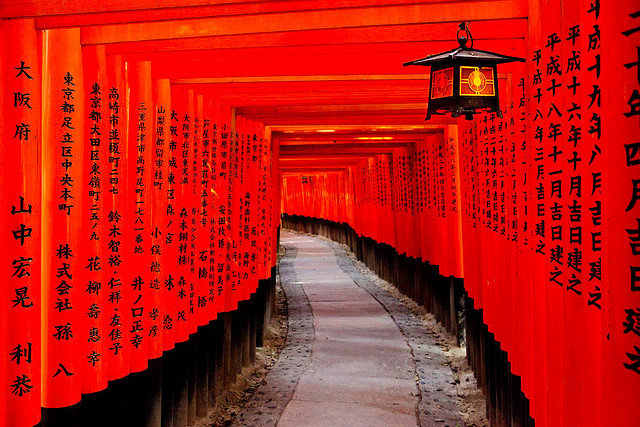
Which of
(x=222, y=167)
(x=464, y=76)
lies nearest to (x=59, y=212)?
(x=464, y=76)

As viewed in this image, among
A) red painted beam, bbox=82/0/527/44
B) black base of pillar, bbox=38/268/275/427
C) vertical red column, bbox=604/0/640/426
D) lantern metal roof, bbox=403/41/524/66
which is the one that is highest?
red painted beam, bbox=82/0/527/44

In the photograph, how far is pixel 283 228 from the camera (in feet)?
162

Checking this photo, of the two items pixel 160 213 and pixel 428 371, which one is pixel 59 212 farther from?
pixel 428 371

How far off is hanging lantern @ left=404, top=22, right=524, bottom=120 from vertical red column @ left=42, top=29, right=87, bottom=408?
2513 millimetres

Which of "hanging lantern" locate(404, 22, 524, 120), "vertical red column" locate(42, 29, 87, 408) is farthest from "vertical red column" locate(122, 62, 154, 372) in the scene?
"hanging lantern" locate(404, 22, 524, 120)

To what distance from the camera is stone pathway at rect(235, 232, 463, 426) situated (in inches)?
326

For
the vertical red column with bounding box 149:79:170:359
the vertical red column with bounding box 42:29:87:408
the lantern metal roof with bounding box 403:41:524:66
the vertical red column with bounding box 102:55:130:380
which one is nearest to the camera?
the vertical red column with bounding box 42:29:87:408

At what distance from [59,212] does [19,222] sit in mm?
504

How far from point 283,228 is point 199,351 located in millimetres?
41534

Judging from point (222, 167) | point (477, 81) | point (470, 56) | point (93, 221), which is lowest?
point (93, 221)

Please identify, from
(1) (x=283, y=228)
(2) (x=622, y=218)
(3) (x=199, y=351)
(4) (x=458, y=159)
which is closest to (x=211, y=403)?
(3) (x=199, y=351)

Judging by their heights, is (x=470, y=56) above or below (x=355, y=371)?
above

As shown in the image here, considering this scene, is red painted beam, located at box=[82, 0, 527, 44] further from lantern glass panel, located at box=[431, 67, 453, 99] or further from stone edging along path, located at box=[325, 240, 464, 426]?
stone edging along path, located at box=[325, 240, 464, 426]

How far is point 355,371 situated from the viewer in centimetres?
1028
